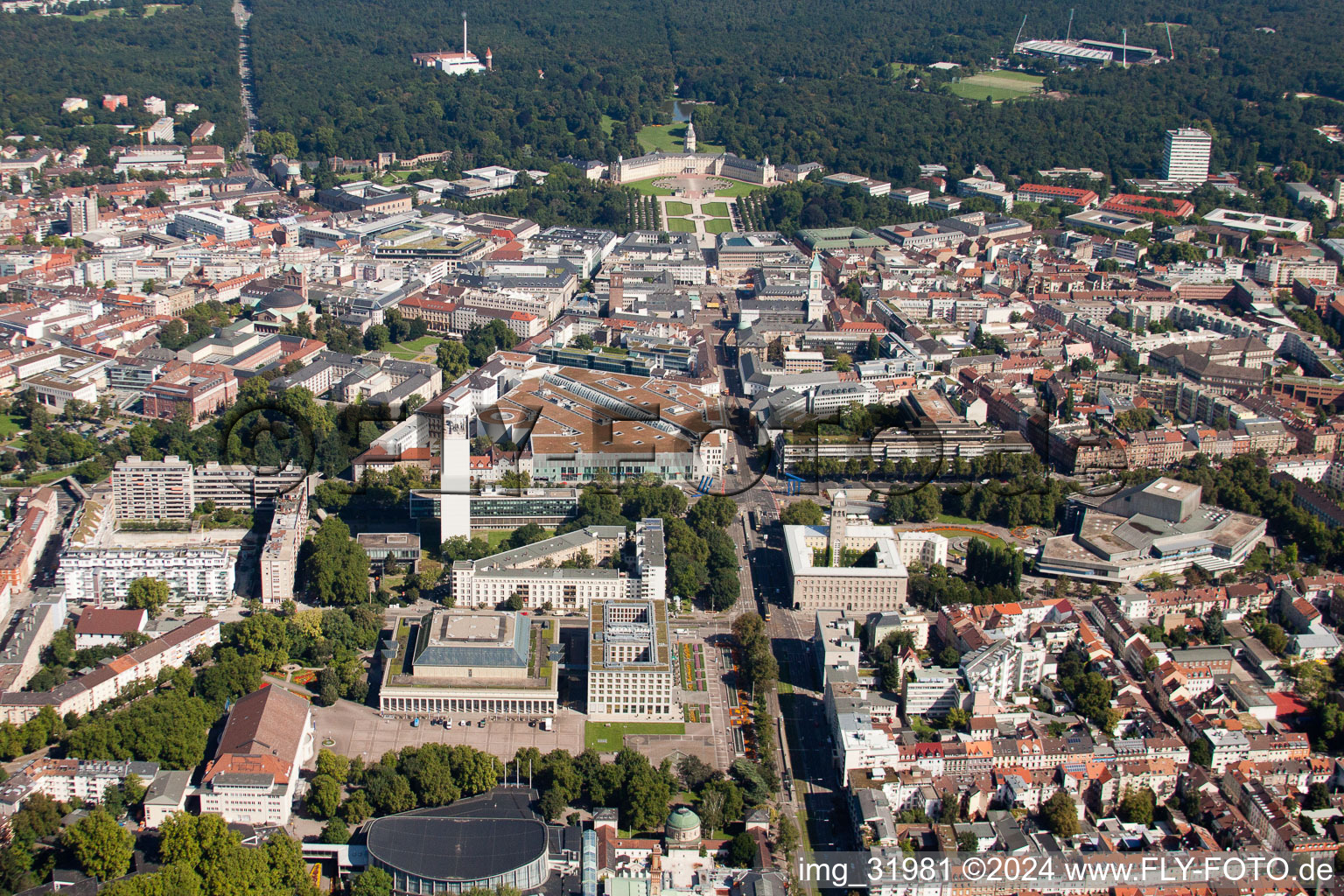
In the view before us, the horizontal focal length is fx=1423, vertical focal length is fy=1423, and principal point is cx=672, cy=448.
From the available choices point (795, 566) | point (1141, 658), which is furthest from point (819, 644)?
point (1141, 658)

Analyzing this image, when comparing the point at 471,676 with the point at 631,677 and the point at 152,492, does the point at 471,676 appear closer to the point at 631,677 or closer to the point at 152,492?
the point at 631,677

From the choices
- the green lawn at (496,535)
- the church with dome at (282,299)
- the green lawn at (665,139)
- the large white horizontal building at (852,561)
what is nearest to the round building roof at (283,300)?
the church with dome at (282,299)

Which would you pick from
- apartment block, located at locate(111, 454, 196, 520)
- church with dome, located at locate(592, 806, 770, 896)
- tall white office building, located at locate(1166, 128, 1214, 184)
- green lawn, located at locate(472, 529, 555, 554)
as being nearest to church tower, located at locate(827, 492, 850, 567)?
→ green lawn, located at locate(472, 529, 555, 554)

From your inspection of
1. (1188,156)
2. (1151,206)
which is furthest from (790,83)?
(1151,206)

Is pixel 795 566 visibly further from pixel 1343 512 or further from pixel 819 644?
pixel 1343 512

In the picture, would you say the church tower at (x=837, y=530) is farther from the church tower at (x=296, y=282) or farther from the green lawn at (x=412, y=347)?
the church tower at (x=296, y=282)

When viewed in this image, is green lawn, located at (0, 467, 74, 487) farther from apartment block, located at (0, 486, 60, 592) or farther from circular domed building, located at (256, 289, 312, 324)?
circular domed building, located at (256, 289, 312, 324)
